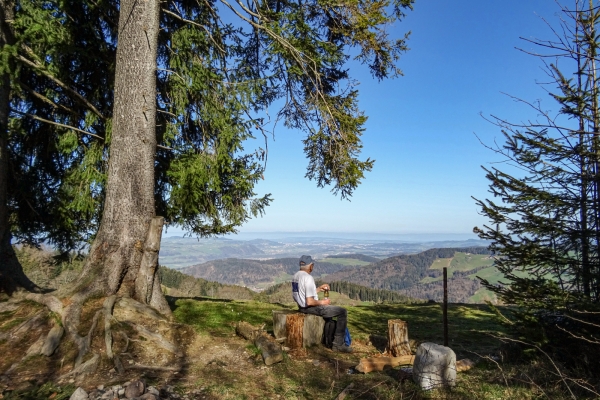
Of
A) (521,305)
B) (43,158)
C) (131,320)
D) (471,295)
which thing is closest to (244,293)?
(43,158)

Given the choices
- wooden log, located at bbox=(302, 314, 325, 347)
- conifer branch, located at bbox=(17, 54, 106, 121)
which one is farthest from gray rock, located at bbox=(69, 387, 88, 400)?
conifer branch, located at bbox=(17, 54, 106, 121)

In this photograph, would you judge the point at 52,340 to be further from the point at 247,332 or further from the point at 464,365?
the point at 464,365

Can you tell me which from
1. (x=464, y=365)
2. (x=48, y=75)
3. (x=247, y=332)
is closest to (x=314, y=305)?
(x=247, y=332)

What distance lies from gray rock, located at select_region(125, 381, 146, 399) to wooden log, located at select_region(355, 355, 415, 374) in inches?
120

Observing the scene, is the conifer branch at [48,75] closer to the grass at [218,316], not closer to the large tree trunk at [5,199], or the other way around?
the large tree trunk at [5,199]

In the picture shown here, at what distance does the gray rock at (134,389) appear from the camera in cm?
404

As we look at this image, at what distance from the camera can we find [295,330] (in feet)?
21.6

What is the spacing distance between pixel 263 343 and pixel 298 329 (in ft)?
2.46

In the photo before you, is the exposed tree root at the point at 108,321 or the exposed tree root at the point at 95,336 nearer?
the exposed tree root at the point at 95,336

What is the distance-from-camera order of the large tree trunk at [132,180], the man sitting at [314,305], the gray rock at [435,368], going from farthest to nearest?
the man sitting at [314,305], the large tree trunk at [132,180], the gray rock at [435,368]

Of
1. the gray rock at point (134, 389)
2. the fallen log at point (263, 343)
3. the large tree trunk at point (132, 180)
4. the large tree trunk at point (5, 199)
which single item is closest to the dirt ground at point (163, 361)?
the fallen log at point (263, 343)

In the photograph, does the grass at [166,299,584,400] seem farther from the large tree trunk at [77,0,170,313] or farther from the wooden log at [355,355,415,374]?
the large tree trunk at [77,0,170,313]

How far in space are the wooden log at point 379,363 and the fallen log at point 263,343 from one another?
1249 millimetres

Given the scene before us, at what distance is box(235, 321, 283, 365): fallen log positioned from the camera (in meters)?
5.71
